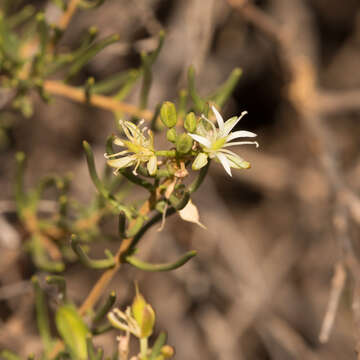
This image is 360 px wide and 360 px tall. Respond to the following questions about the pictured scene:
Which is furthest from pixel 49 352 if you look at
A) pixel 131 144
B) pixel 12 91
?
pixel 12 91

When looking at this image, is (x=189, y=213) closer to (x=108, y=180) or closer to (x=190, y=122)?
(x=190, y=122)

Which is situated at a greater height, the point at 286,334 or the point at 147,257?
the point at 147,257

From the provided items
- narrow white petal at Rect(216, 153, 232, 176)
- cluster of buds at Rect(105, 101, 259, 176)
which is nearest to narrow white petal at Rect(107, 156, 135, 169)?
cluster of buds at Rect(105, 101, 259, 176)

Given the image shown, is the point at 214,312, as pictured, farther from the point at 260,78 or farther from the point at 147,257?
the point at 260,78

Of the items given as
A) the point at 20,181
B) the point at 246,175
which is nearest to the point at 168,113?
the point at 20,181

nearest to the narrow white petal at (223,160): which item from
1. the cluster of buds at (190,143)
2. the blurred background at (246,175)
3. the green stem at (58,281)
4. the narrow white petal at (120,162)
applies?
the cluster of buds at (190,143)

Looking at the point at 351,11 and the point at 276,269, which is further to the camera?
the point at 351,11

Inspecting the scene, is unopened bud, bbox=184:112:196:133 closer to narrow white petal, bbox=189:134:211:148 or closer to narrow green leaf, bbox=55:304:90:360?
narrow white petal, bbox=189:134:211:148
